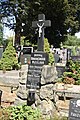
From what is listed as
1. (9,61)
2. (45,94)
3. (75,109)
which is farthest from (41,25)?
(75,109)

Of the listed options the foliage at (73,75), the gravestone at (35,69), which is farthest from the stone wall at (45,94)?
the foliage at (73,75)

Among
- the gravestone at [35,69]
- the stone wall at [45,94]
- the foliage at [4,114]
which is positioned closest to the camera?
the foliage at [4,114]

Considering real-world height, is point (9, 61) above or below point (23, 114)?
below

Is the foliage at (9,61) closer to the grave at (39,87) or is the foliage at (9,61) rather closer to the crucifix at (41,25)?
the crucifix at (41,25)

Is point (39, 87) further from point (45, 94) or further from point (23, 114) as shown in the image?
point (23, 114)

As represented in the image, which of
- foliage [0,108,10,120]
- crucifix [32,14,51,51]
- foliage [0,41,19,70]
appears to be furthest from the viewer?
foliage [0,41,19,70]

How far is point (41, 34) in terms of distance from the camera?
12617 millimetres

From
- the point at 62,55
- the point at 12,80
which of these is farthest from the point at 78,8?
the point at 12,80

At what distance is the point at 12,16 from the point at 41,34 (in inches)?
744

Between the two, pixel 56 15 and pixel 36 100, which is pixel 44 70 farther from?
pixel 56 15

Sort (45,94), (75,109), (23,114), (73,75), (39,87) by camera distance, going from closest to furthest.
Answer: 1. (75,109)
2. (23,114)
3. (45,94)
4. (39,87)
5. (73,75)

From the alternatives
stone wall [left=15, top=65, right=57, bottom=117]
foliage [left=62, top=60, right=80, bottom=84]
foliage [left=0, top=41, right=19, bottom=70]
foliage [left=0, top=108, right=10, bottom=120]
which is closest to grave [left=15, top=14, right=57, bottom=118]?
stone wall [left=15, top=65, right=57, bottom=117]

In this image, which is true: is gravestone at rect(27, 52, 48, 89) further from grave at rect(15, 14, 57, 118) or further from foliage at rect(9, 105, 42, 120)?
foliage at rect(9, 105, 42, 120)

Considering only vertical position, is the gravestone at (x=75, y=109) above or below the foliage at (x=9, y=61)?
above
